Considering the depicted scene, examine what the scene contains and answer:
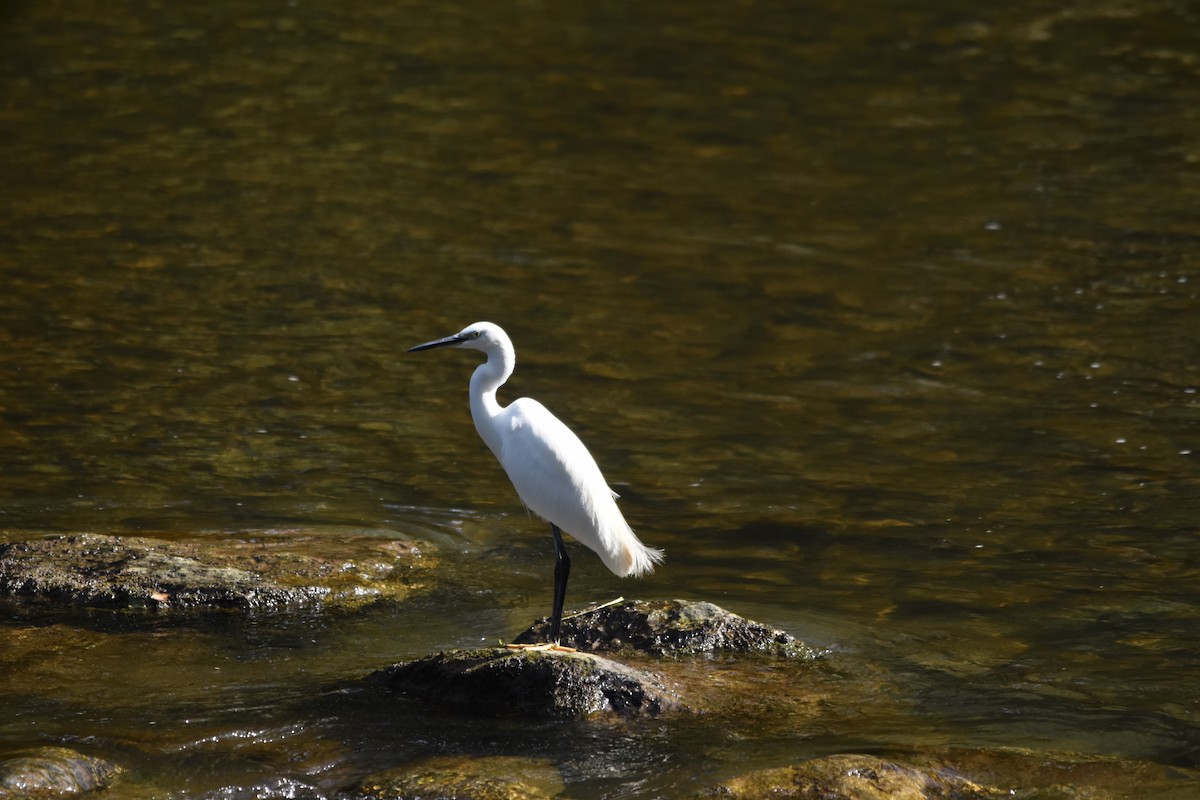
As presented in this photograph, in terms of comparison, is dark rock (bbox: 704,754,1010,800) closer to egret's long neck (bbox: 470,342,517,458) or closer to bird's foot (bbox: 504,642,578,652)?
bird's foot (bbox: 504,642,578,652)

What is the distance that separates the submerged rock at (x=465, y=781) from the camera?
14.8 ft

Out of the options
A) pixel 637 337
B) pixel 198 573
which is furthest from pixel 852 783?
pixel 637 337

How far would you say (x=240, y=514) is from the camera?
7254 millimetres

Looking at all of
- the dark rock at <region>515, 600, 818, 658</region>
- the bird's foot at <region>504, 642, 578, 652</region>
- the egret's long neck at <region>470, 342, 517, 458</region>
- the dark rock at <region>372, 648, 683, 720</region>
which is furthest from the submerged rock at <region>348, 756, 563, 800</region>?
the egret's long neck at <region>470, 342, 517, 458</region>

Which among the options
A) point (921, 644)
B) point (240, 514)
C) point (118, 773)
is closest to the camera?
point (118, 773)

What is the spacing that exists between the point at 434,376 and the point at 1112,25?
35.0ft

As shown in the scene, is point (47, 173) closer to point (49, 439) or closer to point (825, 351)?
point (49, 439)

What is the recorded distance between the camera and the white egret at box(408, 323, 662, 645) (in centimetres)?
551

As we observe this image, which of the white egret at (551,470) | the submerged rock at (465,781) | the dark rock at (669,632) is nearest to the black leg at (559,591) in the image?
the white egret at (551,470)

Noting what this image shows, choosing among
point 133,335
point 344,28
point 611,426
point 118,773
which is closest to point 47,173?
point 133,335

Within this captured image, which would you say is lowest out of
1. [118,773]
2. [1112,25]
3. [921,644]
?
[921,644]

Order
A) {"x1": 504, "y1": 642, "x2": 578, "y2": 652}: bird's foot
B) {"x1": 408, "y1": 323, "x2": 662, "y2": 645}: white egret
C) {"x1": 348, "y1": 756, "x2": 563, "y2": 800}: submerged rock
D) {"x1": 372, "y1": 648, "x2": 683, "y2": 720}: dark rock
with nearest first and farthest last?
{"x1": 348, "y1": 756, "x2": 563, "y2": 800}: submerged rock → {"x1": 372, "y1": 648, "x2": 683, "y2": 720}: dark rock → {"x1": 504, "y1": 642, "x2": 578, "y2": 652}: bird's foot → {"x1": 408, "y1": 323, "x2": 662, "y2": 645}: white egret

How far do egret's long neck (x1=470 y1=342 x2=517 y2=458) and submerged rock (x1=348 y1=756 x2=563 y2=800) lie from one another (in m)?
1.39

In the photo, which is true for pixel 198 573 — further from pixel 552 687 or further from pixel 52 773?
pixel 552 687
